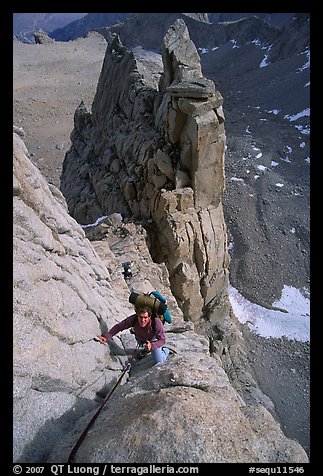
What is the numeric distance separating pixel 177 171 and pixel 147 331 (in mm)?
6941

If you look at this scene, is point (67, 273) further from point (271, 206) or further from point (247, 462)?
point (271, 206)

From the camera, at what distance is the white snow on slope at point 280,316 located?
17844 mm

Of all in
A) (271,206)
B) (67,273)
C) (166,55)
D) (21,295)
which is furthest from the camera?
(271,206)

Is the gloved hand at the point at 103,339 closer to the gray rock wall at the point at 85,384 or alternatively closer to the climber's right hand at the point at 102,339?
the climber's right hand at the point at 102,339

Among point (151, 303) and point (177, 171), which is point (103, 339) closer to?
point (151, 303)

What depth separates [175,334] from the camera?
23.9ft

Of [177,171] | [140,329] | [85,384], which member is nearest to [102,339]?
[140,329]

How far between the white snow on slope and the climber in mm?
13109

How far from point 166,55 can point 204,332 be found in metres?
10.3

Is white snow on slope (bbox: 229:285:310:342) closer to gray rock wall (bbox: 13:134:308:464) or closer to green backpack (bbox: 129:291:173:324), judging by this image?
gray rock wall (bbox: 13:134:308:464)

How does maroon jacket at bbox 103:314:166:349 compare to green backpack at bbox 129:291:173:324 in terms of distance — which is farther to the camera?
maroon jacket at bbox 103:314:166:349

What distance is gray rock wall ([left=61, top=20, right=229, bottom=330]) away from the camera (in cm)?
1115

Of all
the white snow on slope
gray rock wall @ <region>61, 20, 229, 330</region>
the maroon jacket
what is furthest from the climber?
the white snow on slope
